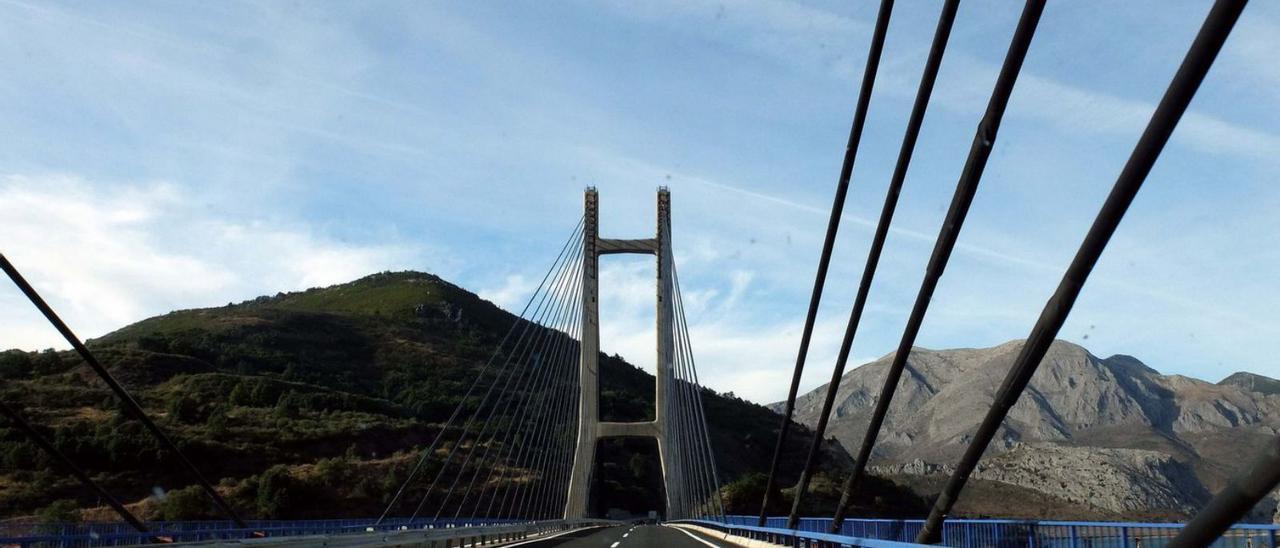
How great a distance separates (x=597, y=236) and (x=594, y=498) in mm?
51851

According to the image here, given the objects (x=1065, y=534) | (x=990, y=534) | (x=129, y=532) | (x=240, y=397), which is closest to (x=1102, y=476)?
(x=240, y=397)

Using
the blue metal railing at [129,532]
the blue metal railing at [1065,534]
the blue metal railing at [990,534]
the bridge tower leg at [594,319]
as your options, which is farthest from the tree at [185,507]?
the blue metal railing at [1065,534]

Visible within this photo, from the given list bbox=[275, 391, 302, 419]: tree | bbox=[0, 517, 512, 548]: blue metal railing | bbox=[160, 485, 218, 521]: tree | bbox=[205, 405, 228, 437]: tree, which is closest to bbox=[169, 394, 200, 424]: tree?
bbox=[205, 405, 228, 437]: tree

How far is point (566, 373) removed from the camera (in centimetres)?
6606

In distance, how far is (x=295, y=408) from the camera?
10150 centimetres

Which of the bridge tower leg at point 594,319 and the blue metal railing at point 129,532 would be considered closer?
the blue metal railing at point 129,532

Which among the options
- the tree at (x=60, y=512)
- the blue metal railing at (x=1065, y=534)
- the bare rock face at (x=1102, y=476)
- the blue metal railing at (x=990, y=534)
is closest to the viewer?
the blue metal railing at (x=1065, y=534)

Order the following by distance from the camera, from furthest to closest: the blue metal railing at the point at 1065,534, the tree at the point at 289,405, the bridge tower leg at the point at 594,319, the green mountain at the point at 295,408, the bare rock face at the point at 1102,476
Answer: the bare rock face at the point at 1102,476 < the tree at the point at 289,405 < the green mountain at the point at 295,408 < the bridge tower leg at the point at 594,319 < the blue metal railing at the point at 1065,534

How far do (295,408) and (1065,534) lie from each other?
8949cm

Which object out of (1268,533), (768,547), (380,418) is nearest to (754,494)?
(380,418)

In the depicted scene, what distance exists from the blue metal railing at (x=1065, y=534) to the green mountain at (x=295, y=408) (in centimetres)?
4470

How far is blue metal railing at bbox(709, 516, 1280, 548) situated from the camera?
16.0 meters

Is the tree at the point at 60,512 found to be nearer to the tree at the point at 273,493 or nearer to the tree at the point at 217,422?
the tree at the point at 273,493

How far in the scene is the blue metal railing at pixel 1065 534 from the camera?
16.0m
